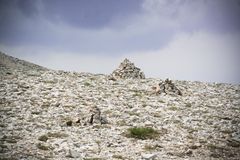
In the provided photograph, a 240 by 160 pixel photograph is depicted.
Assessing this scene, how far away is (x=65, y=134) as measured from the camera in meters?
22.4

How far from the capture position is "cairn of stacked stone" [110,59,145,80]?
4331 cm

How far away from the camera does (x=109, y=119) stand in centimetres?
2644

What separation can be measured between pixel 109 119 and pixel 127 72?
17.6m

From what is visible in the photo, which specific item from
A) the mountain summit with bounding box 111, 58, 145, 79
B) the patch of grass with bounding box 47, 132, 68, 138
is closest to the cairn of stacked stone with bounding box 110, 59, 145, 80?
the mountain summit with bounding box 111, 58, 145, 79

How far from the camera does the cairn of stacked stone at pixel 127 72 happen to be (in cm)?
4331

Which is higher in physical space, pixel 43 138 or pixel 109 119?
pixel 109 119

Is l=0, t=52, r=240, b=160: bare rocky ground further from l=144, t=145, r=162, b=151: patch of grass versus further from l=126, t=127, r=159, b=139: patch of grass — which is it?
l=126, t=127, r=159, b=139: patch of grass

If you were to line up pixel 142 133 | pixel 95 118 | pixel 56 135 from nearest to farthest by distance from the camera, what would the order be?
pixel 56 135, pixel 142 133, pixel 95 118

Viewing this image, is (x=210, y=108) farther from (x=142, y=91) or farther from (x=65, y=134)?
(x=65, y=134)

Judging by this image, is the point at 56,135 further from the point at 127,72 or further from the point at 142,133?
the point at 127,72

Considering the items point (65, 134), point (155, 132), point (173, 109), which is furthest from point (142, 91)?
point (65, 134)

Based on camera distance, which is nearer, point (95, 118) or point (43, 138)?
point (43, 138)

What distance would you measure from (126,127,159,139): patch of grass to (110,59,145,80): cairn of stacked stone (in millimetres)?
19696

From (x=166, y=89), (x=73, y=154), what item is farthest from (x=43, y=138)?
(x=166, y=89)
